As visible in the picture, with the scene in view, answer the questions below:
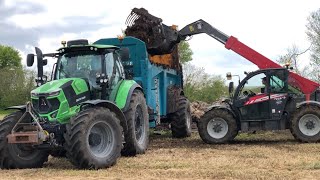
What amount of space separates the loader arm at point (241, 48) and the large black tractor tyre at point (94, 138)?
17.9 feet

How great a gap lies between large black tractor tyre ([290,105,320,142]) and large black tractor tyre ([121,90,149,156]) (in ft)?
13.0

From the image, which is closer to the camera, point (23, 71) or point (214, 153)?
point (214, 153)

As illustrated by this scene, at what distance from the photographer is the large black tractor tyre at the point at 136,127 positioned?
32.6 ft

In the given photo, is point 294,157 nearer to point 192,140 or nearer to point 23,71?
point 192,140

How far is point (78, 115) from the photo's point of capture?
27.5 ft

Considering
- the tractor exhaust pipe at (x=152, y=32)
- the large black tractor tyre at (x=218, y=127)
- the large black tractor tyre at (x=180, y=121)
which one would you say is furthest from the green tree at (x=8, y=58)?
the large black tractor tyre at (x=218, y=127)

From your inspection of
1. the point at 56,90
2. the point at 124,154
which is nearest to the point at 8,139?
the point at 56,90

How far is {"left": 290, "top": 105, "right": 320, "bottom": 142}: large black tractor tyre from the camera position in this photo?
40.1 ft

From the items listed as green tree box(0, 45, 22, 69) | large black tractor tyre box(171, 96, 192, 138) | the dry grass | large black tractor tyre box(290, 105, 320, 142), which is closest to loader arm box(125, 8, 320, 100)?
large black tractor tyre box(290, 105, 320, 142)

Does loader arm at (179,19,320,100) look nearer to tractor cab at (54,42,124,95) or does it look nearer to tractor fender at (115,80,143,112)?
tractor fender at (115,80,143,112)

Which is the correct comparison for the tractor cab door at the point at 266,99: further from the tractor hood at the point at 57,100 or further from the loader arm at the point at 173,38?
the tractor hood at the point at 57,100

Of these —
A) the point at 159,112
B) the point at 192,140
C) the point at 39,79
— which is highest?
the point at 39,79

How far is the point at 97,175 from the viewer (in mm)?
7656

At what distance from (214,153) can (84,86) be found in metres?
3.25
